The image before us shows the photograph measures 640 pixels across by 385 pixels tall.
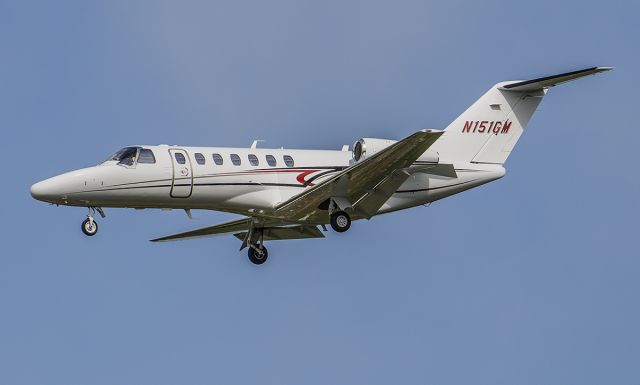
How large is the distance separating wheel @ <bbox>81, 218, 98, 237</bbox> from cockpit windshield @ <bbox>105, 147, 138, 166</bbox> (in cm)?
153

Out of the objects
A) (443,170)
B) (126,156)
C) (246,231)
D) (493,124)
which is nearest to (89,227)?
(126,156)

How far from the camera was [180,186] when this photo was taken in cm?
2792

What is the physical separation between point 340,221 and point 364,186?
1031mm

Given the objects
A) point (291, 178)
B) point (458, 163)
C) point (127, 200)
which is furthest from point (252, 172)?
point (458, 163)

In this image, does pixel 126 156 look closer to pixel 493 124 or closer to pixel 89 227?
pixel 89 227

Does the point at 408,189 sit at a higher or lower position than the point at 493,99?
lower

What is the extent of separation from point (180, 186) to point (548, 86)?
31.3 ft

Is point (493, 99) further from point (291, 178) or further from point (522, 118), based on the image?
point (291, 178)

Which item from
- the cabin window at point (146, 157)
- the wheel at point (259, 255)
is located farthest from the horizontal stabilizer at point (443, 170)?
the cabin window at point (146, 157)

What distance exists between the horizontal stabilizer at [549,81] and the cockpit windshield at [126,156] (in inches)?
378

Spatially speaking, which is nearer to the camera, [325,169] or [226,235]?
[325,169]

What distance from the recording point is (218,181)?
2822cm

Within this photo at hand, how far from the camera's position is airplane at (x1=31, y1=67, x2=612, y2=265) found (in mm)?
27594

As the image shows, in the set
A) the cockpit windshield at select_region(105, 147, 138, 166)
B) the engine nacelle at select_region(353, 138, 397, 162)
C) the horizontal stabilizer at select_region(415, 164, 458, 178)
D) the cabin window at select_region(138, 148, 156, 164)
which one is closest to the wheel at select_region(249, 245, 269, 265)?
the engine nacelle at select_region(353, 138, 397, 162)
